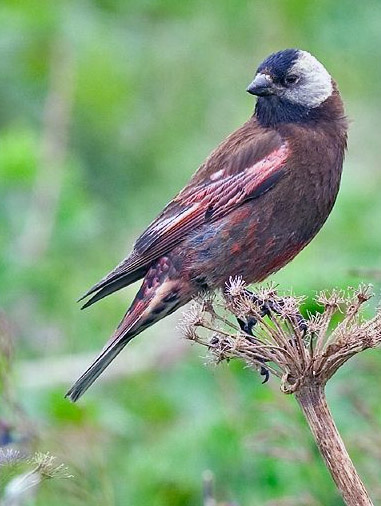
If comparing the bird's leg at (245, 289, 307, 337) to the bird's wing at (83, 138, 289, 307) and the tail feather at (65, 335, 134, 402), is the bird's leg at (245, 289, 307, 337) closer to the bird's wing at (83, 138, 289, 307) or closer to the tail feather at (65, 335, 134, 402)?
the tail feather at (65, 335, 134, 402)

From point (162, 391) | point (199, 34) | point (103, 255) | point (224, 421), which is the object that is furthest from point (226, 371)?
point (199, 34)

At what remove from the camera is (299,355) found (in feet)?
10.9

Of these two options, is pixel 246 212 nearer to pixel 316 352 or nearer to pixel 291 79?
pixel 291 79

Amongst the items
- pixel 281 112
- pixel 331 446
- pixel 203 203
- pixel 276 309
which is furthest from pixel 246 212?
pixel 331 446

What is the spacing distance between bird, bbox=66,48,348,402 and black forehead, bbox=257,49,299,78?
2.3 inches

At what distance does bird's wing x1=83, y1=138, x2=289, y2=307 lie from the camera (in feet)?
17.7

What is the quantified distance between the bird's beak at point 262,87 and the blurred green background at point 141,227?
814mm

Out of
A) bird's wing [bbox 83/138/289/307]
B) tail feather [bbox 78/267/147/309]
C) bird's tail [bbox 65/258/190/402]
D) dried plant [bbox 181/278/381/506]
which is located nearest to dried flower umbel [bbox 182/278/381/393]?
dried plant [bbox 181/278/381/506]

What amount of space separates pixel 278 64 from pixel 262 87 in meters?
0.13

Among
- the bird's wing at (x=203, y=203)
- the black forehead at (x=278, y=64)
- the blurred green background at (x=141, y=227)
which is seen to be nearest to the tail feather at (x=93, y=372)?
the blurred green background at (x=141, y=227)

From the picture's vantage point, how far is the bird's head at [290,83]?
565 cm

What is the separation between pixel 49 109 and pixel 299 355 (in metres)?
6.37

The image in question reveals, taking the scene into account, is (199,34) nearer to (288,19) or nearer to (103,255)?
(288,19)

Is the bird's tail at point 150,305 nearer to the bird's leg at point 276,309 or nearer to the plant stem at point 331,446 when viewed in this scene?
the bird's leg at point 276,309
